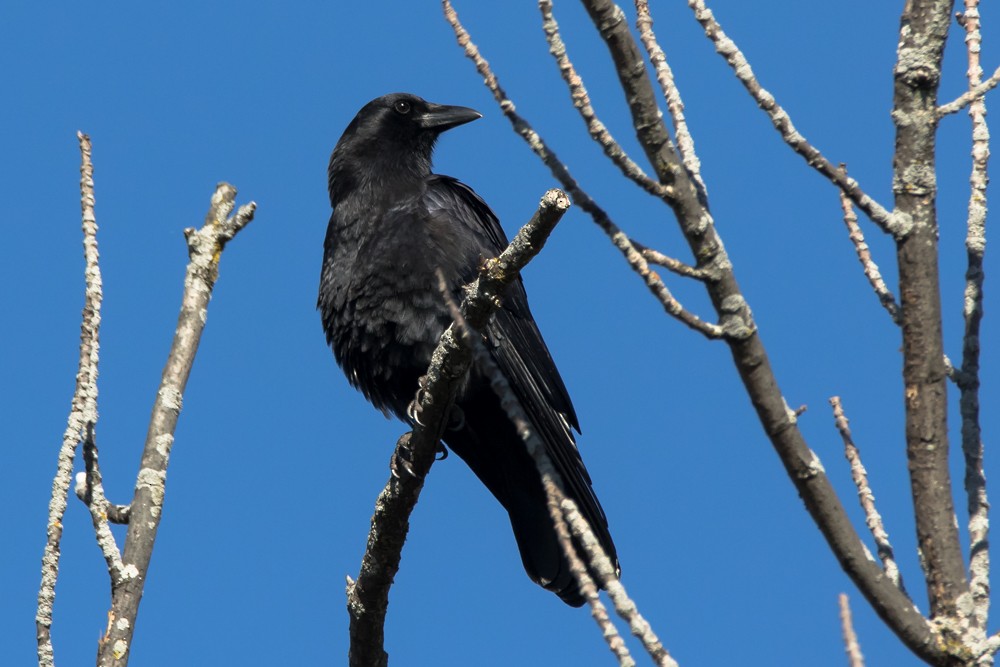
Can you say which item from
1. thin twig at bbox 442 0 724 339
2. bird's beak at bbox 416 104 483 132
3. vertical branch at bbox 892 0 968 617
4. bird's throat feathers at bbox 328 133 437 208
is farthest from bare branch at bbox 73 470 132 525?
bird's beak at bbox 416 104 483 132

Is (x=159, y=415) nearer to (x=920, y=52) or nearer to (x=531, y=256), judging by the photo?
(x=531, y=256)

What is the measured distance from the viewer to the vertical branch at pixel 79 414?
9.96ft

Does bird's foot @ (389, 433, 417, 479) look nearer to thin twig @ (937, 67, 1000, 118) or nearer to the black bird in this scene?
the black bird

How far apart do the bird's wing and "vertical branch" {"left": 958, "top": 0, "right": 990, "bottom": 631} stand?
2676 mm

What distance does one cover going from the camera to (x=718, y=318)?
2.45 metres

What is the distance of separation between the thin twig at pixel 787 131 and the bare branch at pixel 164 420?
1.99m

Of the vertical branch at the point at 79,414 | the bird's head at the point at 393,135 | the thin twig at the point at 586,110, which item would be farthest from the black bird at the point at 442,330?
the thin twig at the point at 586,110

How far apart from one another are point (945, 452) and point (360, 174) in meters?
4.23

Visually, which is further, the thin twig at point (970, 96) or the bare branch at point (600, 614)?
the thin twig at point (970, 96)

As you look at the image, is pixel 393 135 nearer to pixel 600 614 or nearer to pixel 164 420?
pixel 164 420

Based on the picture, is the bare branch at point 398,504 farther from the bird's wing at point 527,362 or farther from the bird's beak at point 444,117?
the bird's beak at point 444,117

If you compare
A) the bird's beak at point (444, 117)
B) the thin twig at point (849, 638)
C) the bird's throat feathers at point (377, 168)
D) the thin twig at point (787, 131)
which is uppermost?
the bird's beak at point (444, 117)

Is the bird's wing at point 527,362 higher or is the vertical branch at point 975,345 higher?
the bird's wing at point 527,362

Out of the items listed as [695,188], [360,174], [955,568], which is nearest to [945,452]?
[955,568]
